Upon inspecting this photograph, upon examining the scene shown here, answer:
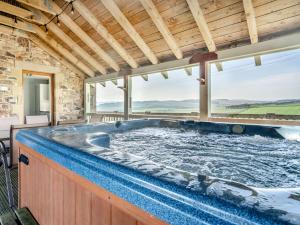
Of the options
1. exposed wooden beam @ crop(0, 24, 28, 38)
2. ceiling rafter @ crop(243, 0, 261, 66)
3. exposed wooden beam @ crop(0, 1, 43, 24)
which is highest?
exposed wooden beam @ crop(0, 1, 43, 24)

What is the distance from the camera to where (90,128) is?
257cm

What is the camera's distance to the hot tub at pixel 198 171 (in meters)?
0.53

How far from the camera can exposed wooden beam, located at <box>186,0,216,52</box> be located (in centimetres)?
320

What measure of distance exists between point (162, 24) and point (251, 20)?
4.77 feet

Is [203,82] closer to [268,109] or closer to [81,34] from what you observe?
[268,109]

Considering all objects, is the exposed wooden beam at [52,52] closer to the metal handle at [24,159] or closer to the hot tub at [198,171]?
the hot tub at [198,171]

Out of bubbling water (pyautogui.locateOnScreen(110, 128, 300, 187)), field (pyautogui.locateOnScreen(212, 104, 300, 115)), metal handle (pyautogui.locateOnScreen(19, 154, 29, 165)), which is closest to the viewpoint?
bubbling water (pyautogui.locateOnScreen(110, 128, 300, 187))

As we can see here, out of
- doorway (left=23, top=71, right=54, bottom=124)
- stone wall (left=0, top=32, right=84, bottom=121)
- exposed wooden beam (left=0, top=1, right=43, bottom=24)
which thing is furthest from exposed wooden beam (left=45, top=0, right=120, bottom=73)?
doorway (left=23, top=71, right=54, bottom=124)

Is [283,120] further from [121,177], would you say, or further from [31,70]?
[31,70]

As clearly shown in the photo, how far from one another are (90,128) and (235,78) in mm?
3426

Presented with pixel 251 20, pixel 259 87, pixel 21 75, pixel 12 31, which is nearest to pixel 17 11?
pixel 12 31

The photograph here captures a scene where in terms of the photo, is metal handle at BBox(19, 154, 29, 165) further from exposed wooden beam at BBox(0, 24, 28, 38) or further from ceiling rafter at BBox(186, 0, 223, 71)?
exposed wooden beam at BBox(0, 24, 28, 38)

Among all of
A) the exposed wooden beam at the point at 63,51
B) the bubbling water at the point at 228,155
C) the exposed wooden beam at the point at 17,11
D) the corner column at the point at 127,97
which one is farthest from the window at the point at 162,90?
the bubbling water at the point at 228,155

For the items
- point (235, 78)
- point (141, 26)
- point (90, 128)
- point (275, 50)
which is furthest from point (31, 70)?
point (275, 50)
